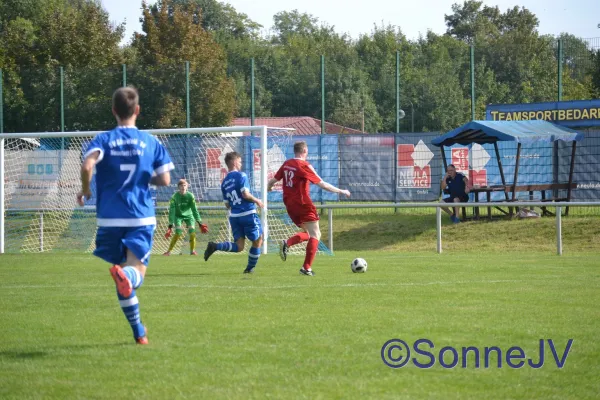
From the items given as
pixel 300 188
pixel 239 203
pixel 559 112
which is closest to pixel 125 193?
pixel 300 188

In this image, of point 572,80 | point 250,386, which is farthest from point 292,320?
point 572,80

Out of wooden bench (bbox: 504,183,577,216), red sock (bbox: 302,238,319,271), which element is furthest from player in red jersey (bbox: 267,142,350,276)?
wooden bench (bbox: 504,183,577,216)

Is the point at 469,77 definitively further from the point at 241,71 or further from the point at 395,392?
the point at 395,392

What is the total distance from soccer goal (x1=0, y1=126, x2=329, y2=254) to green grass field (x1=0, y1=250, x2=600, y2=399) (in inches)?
291

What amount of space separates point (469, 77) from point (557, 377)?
21707 millimetres

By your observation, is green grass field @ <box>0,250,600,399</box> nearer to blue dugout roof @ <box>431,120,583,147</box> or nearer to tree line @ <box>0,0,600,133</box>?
blue dugout roof @ <box>431,120,583,147</box>

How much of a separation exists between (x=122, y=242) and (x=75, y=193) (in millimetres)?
14497

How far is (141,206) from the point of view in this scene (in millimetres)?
6996

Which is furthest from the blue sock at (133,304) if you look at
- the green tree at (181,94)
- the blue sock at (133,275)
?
the green tree at (181,94)

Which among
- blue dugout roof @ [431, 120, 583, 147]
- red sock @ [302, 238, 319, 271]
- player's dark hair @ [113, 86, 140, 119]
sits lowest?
red sock @ [302, 238, 319, 271]

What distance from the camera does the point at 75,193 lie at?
2089 centimetres

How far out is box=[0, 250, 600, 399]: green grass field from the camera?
5.57 metres

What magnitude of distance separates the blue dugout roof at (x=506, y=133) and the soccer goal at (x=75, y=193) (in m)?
4.47

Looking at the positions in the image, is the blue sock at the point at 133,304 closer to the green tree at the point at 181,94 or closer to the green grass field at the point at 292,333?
the green grass field at the point at 292,333
